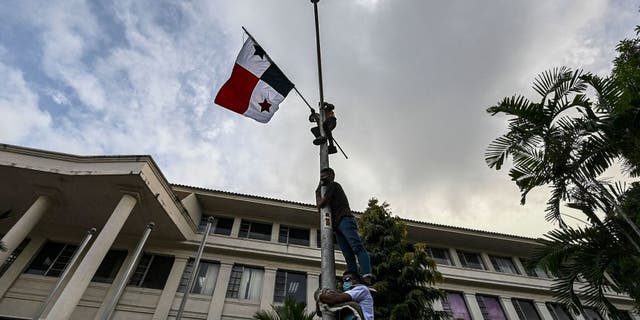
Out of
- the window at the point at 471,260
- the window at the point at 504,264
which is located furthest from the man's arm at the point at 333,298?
the window at the point at 504,264

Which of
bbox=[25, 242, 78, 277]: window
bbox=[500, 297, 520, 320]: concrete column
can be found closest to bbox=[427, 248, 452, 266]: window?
bbox=[500, 297, 520, 320]: concrete column

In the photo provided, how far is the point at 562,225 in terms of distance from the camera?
7.71 meters

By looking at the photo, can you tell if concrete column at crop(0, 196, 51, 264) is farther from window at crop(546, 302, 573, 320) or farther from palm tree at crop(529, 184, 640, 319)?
window at crop(546, 302, 573, 320)

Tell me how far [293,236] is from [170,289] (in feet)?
21.0

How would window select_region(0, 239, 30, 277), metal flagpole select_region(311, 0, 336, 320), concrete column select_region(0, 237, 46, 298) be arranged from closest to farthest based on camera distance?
metal flagpole select_region(311, 0, 336, 320) < concrete column select_region(0, 237, 46, 298) < window select_region(0, 239, 30, 277)

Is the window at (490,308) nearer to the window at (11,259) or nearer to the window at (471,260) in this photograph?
the window at (471,260)

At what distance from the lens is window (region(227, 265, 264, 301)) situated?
1403 cm

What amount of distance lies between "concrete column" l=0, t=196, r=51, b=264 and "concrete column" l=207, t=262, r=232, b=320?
23.4 feet

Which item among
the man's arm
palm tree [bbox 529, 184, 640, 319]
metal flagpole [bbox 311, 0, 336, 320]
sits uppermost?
palm tree [bbox 529, 184, 640, 319]

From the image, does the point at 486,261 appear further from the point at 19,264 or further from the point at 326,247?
the point at 19,264

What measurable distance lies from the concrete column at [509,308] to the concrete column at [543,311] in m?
1.59

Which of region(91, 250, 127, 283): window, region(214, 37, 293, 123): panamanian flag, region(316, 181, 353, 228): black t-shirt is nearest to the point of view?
region(316, 181, 353, 228): black t-shirt

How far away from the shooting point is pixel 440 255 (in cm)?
1867

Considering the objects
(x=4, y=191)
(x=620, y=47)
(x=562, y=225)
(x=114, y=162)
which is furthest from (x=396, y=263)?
(x=4, y=191)
